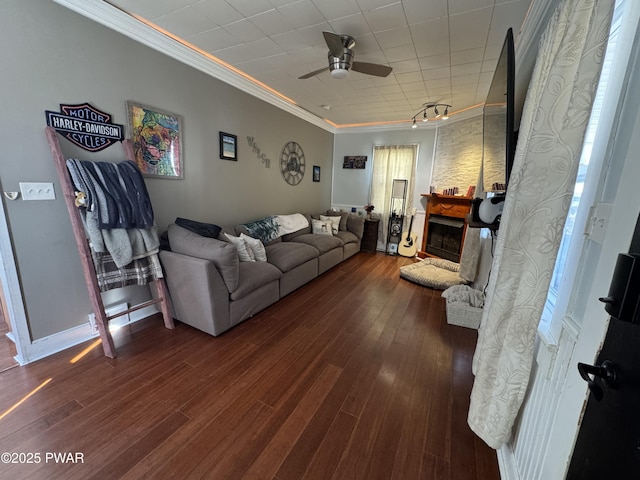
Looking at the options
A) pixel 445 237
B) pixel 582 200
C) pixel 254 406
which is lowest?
pixel 254 406

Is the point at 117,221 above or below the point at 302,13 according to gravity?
below

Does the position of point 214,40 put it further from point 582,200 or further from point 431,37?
point 582,200

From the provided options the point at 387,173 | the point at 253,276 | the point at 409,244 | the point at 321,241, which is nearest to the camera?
the point at 253,276

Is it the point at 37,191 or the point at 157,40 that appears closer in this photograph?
the point at 37,191

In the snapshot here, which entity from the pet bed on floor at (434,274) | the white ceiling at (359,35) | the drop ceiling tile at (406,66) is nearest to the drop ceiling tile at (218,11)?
the white ceiling at (359,35)

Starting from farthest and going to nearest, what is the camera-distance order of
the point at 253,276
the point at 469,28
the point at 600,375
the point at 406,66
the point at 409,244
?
the point at 409,244 → the point at 406,66 → the point at 253,276 → the point at 469,28 → the point at 600,375

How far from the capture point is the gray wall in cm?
170

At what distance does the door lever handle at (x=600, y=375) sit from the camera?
1.90 feet

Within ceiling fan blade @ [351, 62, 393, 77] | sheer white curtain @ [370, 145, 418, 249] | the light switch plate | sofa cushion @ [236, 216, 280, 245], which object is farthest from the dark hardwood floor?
sheer white curtain @ [370, 145, 418, 249]

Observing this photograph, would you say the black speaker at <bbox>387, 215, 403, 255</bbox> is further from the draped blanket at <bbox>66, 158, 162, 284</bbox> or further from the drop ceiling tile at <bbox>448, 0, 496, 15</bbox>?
the draped blanket at <bbox>66, 158, 162, 284</bbox>

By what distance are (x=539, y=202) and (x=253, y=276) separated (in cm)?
221

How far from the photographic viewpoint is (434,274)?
3674mm

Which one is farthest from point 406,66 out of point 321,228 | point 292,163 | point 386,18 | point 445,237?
point 445,237

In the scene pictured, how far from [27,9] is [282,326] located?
2.89 meters
